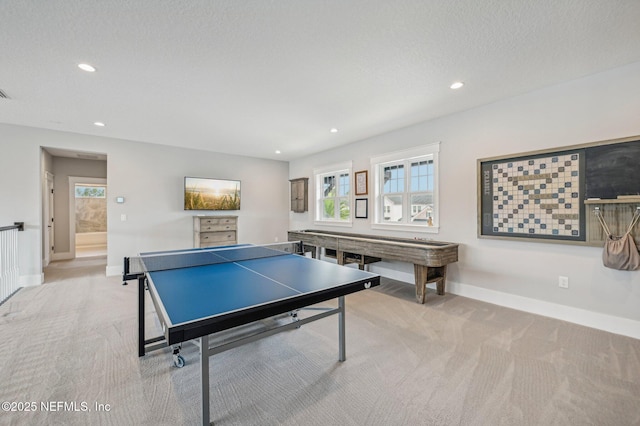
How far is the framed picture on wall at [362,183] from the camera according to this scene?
220 inches

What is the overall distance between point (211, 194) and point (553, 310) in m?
6.55

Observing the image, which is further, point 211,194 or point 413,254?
point 211,194

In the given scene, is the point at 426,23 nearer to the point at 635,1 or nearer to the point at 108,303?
the point at 635,1

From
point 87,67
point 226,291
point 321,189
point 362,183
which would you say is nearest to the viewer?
point 226,291

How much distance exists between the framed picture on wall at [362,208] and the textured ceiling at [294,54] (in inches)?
74.5

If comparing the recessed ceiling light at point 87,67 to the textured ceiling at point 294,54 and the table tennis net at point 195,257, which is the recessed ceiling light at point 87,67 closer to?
the textured ceiling at point 294,54

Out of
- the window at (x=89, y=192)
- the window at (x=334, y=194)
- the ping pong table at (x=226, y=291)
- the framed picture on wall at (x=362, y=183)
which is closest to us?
the ping pong table at (x=226, y=291)

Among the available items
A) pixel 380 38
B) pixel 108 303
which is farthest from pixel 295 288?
pixel 108 303

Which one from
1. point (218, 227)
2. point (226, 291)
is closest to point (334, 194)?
point (218, 227)

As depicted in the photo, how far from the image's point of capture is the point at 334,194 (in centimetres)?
657

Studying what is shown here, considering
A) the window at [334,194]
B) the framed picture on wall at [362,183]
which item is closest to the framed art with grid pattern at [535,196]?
the framed picture on wall at [362,183]

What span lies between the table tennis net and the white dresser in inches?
121

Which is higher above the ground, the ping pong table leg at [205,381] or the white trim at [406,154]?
the white trim at [406,154]

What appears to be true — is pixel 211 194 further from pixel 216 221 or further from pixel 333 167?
pixel 333 167
